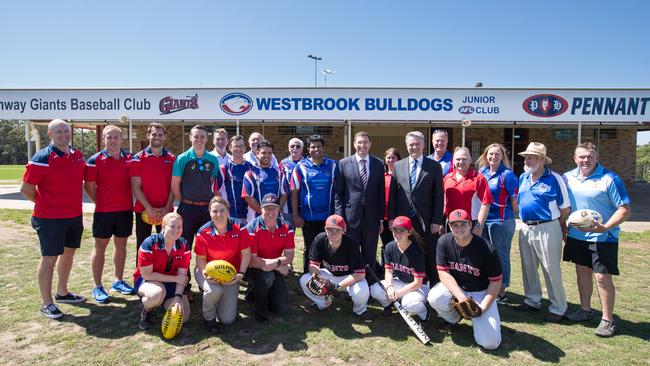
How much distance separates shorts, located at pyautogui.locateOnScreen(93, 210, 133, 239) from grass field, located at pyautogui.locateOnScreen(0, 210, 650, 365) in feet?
2.55

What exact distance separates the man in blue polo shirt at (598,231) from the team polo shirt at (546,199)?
4.3 inches

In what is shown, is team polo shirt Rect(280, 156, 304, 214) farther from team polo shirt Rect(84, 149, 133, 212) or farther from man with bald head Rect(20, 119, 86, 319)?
man with bald head Rect(20, 119, 86, 319)

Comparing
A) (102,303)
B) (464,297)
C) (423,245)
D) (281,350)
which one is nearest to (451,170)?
(423,245)

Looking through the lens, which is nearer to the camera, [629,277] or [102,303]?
[102,303]

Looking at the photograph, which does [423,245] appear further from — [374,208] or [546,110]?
[546,110]

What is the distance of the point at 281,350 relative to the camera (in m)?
3.46

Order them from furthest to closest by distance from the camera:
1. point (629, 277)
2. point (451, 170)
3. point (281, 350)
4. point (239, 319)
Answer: point (629, 277)
point (451, 170)
point (239, 319)
point (281, 350)

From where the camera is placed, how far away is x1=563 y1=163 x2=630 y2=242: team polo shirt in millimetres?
3768

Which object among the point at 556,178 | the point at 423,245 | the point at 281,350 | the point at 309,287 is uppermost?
the point at 556,178

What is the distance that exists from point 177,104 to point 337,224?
38.5 ft

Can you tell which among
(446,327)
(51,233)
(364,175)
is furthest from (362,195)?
(51,233)

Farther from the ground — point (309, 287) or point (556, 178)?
point (556, 178)

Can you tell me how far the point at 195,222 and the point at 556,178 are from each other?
400 cm

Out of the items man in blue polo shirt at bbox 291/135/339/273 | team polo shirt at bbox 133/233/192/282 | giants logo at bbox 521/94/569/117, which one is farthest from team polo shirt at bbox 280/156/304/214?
giants logo at bbox 521/94/569/117
